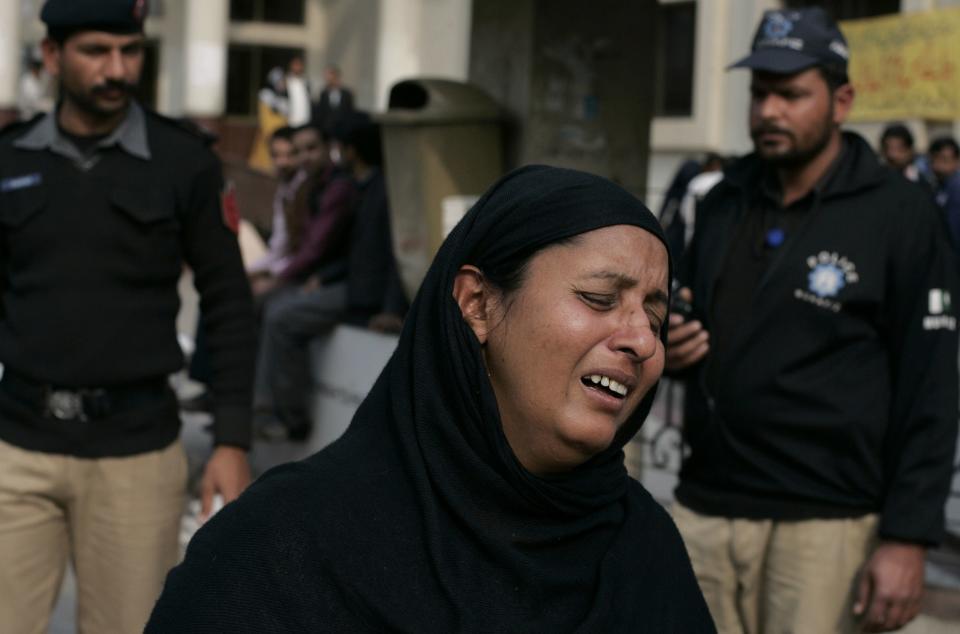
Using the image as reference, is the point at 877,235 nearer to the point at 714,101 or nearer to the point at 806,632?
the point at 806,632

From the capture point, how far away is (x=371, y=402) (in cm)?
224

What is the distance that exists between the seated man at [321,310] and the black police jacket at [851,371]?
4523 millimetres

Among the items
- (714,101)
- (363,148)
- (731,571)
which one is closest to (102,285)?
(731,571)

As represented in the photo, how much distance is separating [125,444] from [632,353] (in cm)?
198

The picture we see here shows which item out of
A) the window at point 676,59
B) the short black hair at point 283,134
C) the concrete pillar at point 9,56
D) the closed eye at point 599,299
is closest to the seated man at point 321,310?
the short black hair at point 283,134

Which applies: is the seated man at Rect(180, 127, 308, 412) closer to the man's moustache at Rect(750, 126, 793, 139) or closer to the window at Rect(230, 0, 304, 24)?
the man's moustache at Rect(750, 126, 793, 139)

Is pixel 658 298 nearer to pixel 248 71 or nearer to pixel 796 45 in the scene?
pixel 796 45

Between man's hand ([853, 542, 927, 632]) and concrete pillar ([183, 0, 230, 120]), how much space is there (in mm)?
29621

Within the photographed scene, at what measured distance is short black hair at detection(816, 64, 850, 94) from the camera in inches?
152

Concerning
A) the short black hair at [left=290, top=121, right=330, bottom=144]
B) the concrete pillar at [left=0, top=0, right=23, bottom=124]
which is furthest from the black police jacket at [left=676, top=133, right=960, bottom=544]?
the concrete pillar at [left=0, top=0, right=23, bottom=124]

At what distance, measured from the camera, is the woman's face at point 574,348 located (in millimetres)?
2170

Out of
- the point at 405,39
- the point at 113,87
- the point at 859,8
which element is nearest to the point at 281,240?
the point at 113,87

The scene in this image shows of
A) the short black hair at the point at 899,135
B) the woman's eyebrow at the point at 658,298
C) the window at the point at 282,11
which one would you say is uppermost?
the window at the point at 282,11

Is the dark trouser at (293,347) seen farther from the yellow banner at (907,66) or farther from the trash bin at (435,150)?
the yellow banner at (907,66)
